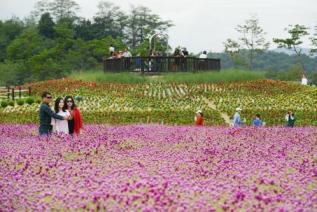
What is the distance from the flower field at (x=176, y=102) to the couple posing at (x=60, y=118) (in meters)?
10.5

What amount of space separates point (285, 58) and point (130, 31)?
2026 inches

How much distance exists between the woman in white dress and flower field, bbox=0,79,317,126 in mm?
10616

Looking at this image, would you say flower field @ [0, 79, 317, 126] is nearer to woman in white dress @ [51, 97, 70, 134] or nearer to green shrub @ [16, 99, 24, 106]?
green shrub @ [16, 99, 24, 106]

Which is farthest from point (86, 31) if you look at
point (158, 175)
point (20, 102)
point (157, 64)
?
point (158, 175)

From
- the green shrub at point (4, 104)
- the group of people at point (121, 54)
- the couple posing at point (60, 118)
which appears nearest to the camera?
the couple posing at point (60, 118)

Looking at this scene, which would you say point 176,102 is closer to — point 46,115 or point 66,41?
point 46,115

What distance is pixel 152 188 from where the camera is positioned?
5.59 metres

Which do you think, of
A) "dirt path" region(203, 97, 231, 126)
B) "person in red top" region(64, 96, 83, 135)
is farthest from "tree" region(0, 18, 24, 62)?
"person in red top" region(64, 96, 83, 135)

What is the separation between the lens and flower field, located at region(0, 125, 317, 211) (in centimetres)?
531

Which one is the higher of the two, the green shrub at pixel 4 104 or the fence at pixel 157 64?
the fence at pixel 157 64

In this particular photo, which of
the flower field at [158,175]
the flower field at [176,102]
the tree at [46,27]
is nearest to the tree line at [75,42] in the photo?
the tree at [46,27]

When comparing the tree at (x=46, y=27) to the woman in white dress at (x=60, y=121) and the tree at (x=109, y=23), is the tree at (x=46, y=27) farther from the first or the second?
the woman in white dress at (x=60, y=121)

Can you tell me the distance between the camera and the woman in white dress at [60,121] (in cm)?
1186

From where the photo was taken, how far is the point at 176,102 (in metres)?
27.9
